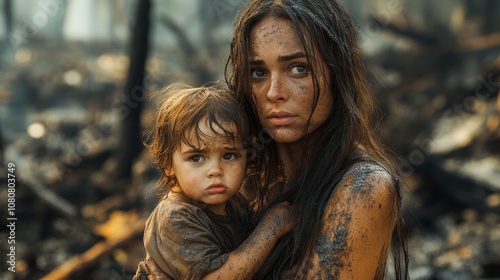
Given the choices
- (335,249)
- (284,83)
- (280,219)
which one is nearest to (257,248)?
(280,219)

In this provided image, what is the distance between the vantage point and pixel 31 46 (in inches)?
341

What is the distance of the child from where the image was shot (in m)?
2.95

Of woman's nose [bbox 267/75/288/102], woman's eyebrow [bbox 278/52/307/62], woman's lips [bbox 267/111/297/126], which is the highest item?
woman's eyebrow [bbox 278/52/307/62]

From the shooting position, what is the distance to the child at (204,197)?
2.95 metres

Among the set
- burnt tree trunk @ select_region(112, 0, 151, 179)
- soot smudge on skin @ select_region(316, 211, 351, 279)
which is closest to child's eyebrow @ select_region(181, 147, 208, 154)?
soot smudge on skin @ select_region(316, 211, 351, 279)

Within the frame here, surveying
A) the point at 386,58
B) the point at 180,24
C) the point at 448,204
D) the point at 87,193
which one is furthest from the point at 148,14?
the point at 448,204

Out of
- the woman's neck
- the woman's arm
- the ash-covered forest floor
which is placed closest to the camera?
the woman's arm

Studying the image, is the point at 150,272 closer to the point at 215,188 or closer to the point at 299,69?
the point at 215,188

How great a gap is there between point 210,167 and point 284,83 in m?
0.44

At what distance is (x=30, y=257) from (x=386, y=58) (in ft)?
14.7

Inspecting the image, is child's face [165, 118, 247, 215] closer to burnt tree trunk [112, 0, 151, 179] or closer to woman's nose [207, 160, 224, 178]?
woman's nose [207, 160, 224, 178]

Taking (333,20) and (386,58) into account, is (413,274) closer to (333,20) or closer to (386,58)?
(386,58)

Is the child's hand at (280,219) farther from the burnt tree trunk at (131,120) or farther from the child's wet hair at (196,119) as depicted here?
the burnt tree trunk at (131,120)

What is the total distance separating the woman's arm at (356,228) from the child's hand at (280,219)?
154 millimetres
